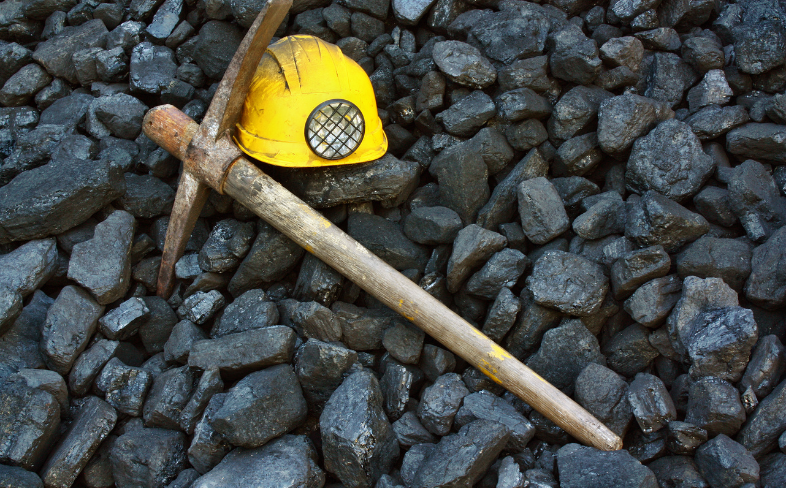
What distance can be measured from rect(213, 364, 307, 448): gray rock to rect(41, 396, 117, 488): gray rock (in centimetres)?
70

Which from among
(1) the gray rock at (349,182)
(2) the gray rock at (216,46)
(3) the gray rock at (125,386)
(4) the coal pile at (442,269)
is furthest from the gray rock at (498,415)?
(2) the gray rock at (216,46)

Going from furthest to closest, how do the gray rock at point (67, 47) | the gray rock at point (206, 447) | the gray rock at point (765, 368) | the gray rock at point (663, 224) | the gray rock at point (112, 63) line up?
1. the gray rock at point (67, 47)
2. the gray rock at point (112, 63)
3. the gray rock at point (663, 224)
4. the gray rock at point (206, 447)
5. the gray rock at point (765, 368)

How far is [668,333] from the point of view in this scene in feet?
8.93

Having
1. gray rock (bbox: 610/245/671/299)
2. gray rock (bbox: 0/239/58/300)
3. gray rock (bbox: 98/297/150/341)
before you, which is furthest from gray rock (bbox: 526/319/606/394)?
gray rock (bbox: 0/239/58/300)

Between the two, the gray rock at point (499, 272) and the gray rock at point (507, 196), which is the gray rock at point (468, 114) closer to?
the gray rock at point (507, 196)

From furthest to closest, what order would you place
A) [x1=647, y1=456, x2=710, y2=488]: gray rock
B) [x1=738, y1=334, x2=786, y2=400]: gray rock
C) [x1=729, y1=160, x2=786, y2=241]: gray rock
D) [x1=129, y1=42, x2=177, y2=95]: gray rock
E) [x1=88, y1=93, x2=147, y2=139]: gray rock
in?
[x1=129, y1=42, x2=177, y2=95]: gray rock
[x1=88, y1=93, x2=147, y2=139]: gray rock
[x1=729, y1=160, x2=786, y2=241]: gray rock
[x1=738, y1=334, x2=786, y2=400]: gray rock
[x1=647, y1=456, x2=710, y2=488]: gray rock

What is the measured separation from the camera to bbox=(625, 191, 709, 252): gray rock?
2.81 meters

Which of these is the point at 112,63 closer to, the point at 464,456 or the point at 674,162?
the point at 464,456

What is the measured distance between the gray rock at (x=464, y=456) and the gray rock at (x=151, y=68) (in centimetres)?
308

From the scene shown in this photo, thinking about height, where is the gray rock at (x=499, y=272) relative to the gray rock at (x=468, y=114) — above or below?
below

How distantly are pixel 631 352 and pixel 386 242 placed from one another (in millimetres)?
1382

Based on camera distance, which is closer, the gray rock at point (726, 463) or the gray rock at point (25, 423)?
the gray rock at point (726, 463)

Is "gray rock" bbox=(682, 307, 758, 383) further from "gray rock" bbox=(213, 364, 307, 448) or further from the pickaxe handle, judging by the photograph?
"gray rock" bbox=(213, 364, 307, 448)

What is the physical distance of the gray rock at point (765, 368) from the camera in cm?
247
